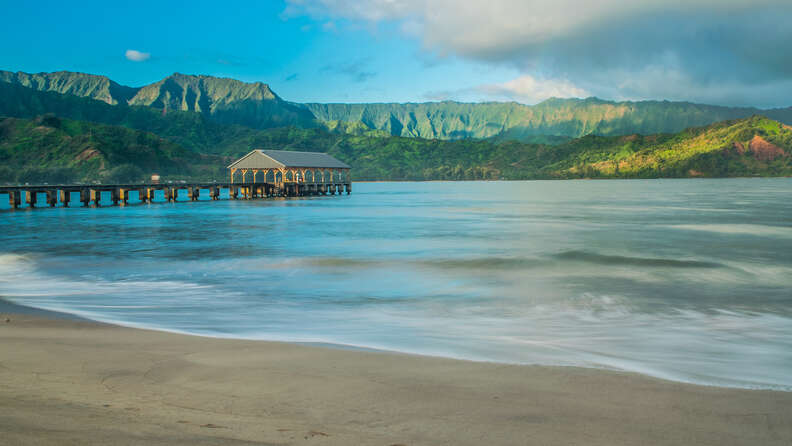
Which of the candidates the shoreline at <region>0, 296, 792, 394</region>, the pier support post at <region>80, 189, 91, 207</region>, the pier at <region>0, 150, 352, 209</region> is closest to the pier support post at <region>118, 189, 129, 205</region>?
the pier at <region>0, 150, 352, 209</region>

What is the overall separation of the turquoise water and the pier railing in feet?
112

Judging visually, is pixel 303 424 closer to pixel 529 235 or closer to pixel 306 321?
pixel 306 321

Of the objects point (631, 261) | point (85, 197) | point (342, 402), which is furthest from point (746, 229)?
point (85, 197)

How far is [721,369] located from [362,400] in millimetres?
4686

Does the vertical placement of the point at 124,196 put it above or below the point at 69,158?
below

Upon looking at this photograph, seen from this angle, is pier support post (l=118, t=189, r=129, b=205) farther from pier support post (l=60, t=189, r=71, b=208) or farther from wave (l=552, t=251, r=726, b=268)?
wave (l=552, t=251, r=726, b=268)

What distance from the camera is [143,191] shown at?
72.3 meters

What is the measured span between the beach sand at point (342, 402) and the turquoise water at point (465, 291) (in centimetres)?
116

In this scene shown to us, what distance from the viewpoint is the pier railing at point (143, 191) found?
197 feet

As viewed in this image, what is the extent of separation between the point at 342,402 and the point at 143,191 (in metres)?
74.1

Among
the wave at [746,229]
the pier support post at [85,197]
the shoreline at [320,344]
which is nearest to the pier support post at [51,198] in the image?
the pier support post at [85,197]

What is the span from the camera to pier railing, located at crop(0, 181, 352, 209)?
A: 197ft

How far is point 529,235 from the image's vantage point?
3028 centimetres

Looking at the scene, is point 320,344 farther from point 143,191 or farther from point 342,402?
point 143,191
